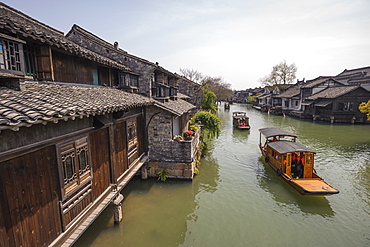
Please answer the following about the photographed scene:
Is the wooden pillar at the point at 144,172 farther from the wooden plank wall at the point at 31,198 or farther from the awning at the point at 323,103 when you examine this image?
the awning at the point at 323,103

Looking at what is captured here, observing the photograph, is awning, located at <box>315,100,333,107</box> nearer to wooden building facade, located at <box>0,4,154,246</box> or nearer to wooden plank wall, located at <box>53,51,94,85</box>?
wooden building facade, located at <box>0,4,154,246</box>

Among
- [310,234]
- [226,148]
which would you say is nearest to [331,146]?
[226,148]

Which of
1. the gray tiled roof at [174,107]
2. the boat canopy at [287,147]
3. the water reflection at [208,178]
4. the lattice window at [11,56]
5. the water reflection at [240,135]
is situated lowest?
the water reflection at [208,178]

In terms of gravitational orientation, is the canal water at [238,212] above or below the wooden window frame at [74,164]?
below

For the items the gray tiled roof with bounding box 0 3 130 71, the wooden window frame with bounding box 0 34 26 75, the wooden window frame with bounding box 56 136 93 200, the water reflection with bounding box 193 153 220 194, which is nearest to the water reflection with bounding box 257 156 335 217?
the water reflection with bounding box 193 153 220 194

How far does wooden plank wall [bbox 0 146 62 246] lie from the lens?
3.75 metres

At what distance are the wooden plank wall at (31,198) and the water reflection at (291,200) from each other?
9.33 meters

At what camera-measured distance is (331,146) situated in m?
19.7

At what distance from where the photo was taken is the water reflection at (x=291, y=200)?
9.47 m

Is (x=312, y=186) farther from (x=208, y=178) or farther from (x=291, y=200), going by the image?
(x=208, y=178)

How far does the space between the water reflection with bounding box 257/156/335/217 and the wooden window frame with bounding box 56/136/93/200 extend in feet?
28.8

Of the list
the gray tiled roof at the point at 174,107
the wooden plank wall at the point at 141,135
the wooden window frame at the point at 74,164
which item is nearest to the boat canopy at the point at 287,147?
the gray tiled roof at the point at 174,107

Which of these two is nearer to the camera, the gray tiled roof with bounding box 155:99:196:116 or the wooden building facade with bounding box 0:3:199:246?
the wooden building facade with bounding box 0:3:199:246

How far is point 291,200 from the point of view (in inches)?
408
